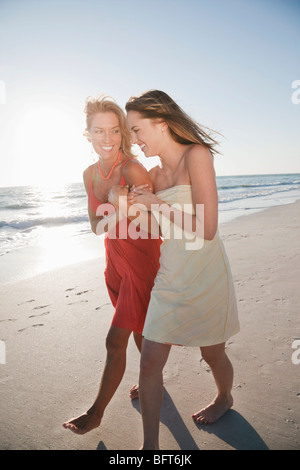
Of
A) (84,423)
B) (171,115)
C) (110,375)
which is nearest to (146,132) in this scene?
(171,115)

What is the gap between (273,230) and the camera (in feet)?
27.5

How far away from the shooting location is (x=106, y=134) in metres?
2.41

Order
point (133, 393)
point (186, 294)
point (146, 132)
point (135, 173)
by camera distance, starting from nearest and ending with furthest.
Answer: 1. point (186, 294)
2. point (146, 132)
3. point (135, 173)
4. point (133, 393)

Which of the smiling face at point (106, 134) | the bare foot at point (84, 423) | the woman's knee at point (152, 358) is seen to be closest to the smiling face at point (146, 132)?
the smiling face at point (106, 134)

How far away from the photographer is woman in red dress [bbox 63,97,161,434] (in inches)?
86.7

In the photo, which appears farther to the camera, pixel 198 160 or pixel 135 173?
pixel 135 173

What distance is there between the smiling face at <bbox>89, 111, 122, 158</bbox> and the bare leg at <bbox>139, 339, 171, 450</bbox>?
1.39 m

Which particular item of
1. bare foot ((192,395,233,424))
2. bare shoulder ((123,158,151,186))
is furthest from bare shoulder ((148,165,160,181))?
bare foot ((192,395,233,424))

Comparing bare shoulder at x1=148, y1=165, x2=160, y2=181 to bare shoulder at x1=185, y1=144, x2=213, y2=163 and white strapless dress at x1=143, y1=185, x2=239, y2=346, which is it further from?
bare shoulder at x1=185, y1=144, x2=213, y2=163

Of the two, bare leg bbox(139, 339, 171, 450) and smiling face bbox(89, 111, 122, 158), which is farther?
smiling face bbox(89, 111, 122, 158)

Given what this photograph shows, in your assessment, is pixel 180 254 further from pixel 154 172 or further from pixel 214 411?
pixel 214 411

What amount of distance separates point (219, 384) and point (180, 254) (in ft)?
3.19

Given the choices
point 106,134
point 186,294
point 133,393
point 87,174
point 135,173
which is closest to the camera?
point 186,294

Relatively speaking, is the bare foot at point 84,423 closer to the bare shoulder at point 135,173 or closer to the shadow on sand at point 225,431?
the shadow on sand at point 225,431
